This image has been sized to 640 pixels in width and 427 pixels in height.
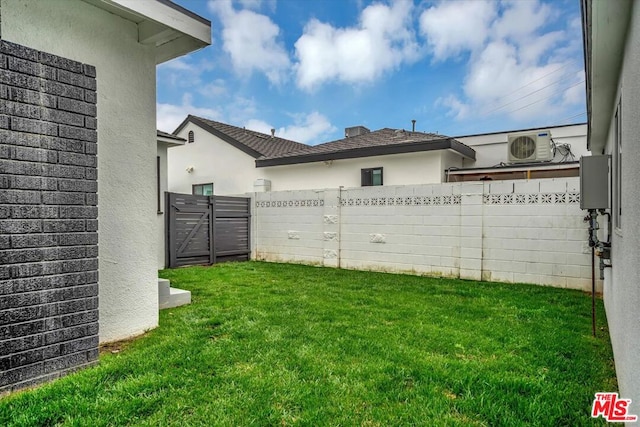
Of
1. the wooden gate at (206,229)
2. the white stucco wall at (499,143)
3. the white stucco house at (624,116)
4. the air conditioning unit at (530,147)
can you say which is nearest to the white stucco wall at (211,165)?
the wooden gate at (206,229)

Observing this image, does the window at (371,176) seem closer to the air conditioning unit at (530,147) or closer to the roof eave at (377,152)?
the roof eave at (377,152)

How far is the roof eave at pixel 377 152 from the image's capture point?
31.3 ft

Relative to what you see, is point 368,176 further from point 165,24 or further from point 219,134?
point 165,24

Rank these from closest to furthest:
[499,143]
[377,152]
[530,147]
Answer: [530,147], [377,152], [499,143]

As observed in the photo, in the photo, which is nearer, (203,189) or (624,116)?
(624,116)

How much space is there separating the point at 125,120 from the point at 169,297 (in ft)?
7.81

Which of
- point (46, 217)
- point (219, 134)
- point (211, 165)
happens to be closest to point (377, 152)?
point (219, 134)

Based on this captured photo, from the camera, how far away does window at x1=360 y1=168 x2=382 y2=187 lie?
1078cm

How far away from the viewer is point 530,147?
29.5 feet

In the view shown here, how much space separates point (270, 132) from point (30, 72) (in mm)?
15677

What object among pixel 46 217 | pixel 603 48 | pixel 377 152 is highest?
pixel 377 152

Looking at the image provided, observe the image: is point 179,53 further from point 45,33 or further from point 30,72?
point 30,72

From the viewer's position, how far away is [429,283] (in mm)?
6848

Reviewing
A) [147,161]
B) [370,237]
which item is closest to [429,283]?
[370,237]
